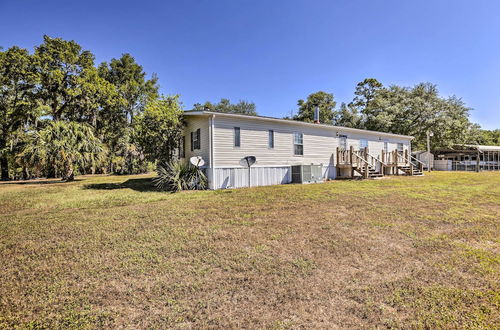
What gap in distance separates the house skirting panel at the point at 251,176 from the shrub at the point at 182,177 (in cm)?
49

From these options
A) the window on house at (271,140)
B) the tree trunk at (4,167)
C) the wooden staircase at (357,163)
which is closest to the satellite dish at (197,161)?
the window on house at (271,140)

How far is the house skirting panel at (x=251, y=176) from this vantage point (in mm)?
11273

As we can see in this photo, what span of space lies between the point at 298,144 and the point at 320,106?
26.0 m

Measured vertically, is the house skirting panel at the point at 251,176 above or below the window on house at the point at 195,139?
below

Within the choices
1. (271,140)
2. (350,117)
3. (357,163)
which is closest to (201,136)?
(271,140)

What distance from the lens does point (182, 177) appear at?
10.8 meters

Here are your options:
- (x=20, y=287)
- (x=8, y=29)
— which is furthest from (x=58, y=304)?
(x=8, y=29)

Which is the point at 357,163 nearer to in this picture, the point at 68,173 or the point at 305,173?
the point at 305,173

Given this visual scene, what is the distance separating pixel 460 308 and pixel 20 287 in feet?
17.0

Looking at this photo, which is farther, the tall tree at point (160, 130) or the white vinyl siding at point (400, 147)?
the white vinyl siding at point (400, 147)

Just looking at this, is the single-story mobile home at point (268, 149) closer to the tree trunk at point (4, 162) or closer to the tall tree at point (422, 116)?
the tall tree at point (422, 116)

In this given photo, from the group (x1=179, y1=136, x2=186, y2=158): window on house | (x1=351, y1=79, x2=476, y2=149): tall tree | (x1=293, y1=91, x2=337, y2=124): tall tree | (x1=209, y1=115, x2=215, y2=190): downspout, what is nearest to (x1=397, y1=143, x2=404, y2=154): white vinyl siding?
(x1=351, y1=79, x2=476, y2=149): tall tree

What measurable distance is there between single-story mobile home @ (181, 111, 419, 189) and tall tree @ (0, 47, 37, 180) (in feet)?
54.0

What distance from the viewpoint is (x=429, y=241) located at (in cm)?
440
